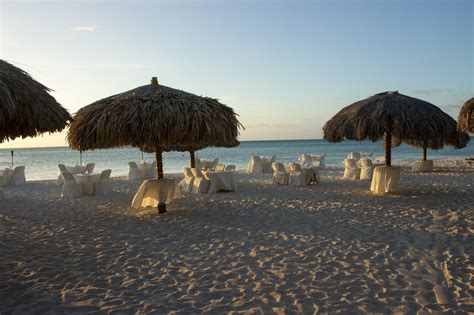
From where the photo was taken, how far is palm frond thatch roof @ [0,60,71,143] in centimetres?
369

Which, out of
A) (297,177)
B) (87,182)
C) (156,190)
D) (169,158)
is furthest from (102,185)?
(169,158)

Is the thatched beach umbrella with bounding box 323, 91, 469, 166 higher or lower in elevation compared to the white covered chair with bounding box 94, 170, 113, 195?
higher

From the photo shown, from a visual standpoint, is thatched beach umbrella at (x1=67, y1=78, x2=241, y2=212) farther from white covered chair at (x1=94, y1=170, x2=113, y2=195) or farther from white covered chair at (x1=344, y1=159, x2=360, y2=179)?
white covered chair at (x1=344, y1=159, x2=360, y2=179)

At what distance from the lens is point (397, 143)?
14.8 metres

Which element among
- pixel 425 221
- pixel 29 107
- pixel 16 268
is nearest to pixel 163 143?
pixel 29 107

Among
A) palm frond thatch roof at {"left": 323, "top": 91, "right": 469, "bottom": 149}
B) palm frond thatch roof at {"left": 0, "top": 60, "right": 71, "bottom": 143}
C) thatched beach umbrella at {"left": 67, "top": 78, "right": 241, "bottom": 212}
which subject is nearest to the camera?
Answer: palm frond thatch roof at {"left": 0, "top": 60, "right": 71, "bottom": 143}

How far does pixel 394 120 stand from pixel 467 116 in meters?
1.36

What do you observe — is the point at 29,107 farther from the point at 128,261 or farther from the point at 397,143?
the point at 397,143

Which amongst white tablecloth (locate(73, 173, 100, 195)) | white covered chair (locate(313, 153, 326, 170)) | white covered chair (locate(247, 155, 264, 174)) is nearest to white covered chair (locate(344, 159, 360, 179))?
white covered chair (locate(247, 155, 264, 174))

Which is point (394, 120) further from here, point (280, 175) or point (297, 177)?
point (280, 175)

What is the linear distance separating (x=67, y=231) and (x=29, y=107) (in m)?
2.13

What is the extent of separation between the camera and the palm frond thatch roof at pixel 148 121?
5.81 m

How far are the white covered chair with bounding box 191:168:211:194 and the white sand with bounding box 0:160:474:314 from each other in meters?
1.75

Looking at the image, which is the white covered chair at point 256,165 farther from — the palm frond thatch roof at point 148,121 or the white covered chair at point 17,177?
the palm frond thatch roof at point 148,121
